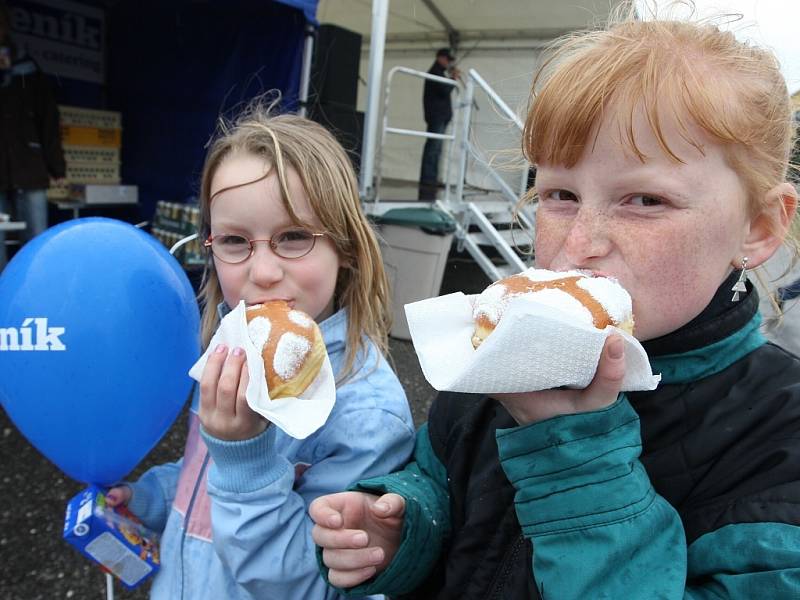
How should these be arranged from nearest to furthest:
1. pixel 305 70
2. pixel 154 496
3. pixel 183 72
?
pixel 154 496 < pixel 305 70 < pixel 183 72

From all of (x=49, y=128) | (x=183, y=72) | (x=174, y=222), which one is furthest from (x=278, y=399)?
(x=183, y=72)

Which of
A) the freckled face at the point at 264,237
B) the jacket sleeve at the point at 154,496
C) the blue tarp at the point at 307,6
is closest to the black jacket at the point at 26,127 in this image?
the blue tarp at the point at 307,6

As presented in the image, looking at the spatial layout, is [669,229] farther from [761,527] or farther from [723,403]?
[761,527]

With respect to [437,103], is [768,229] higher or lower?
lower

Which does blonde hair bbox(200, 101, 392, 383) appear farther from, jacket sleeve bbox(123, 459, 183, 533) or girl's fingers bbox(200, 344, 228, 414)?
jacket sleeve bbox(123, 459, 183, 533)

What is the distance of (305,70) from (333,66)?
79cm

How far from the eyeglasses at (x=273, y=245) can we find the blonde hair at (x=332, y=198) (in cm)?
4

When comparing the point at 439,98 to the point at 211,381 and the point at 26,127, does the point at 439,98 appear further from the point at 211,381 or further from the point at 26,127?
the point at 211,381

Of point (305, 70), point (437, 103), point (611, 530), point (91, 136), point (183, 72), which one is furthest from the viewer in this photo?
point (437, 103)

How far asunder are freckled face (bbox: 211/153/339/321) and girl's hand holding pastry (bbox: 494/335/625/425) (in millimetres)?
654

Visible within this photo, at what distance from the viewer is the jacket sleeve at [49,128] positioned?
5500mm

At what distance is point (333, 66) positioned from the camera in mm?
5559

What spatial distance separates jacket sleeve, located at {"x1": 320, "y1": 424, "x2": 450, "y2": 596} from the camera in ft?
3.37

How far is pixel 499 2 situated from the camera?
8805 mm
